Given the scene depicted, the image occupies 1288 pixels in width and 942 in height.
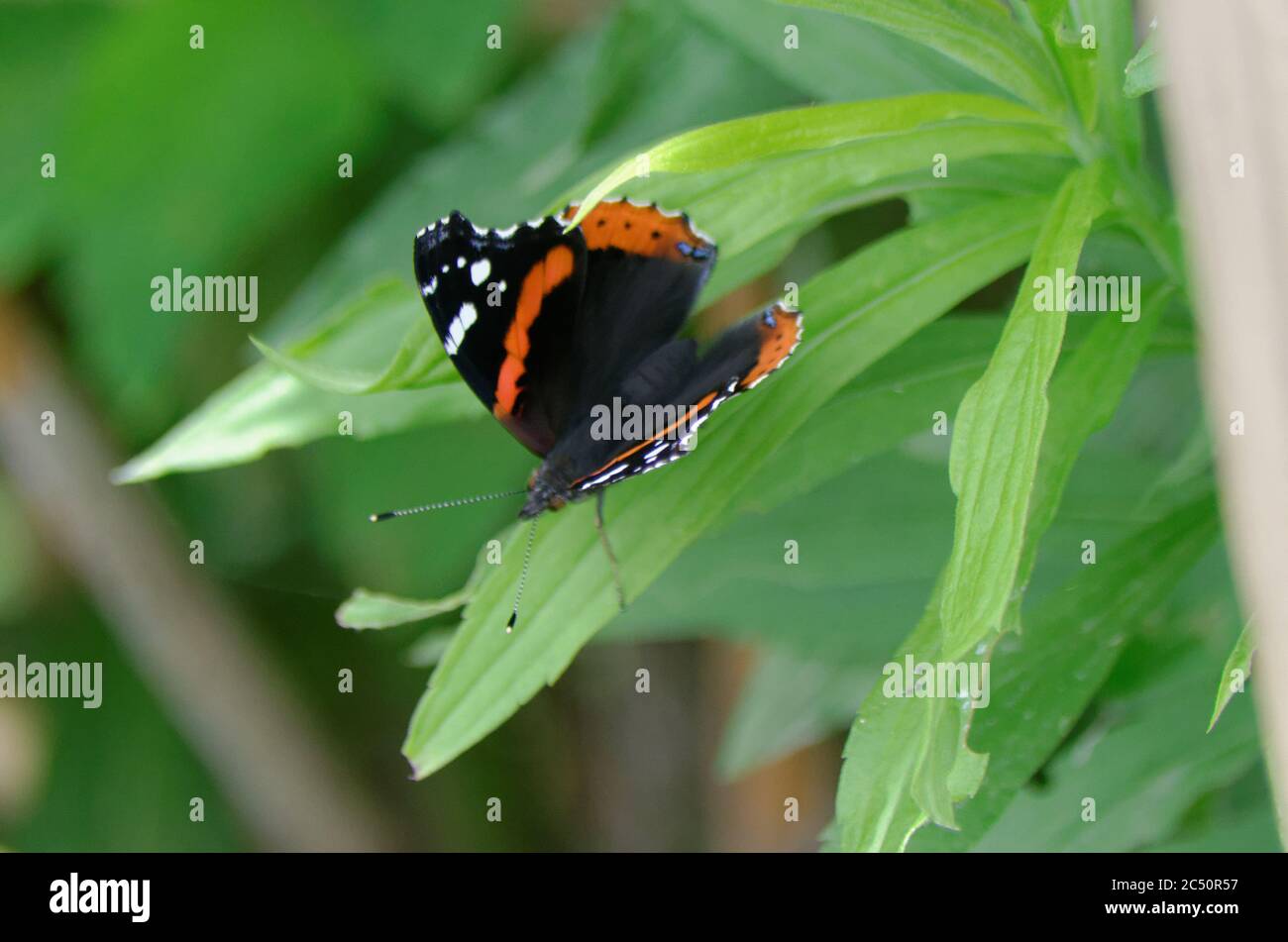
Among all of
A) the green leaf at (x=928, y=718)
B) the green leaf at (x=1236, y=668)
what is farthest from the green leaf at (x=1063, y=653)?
the green leaf at (x=1236, y=668)

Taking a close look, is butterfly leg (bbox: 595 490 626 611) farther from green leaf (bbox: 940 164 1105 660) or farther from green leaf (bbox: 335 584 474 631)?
green leaf (bbox: 940 164 1105 660)

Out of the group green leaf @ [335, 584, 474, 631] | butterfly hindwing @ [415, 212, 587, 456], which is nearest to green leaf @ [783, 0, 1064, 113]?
butterfly hindwing @ [415, 212, 587, 456]

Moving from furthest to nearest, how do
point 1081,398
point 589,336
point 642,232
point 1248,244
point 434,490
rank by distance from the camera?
point 434,490, point 589,336, point 642,232, point 1081,398, point 1248,244

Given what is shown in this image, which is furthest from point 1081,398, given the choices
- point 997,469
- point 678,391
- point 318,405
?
point 318,405

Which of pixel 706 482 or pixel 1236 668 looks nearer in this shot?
pixel 1236 668

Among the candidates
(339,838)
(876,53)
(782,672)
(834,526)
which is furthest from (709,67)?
(339,838)

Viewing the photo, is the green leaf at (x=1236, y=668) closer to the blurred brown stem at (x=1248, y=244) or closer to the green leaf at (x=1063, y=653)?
the green leaf at (x=1063, y=653)

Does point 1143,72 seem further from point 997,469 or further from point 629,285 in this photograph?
point 629,285
